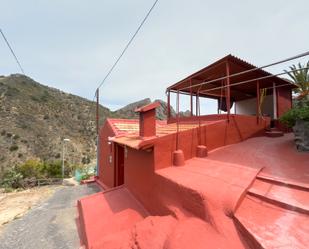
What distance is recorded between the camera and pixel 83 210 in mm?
6938

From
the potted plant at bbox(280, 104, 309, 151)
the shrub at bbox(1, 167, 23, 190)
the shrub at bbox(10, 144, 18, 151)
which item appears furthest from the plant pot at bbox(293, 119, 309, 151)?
the shrub at bbox(10, 144, 18, 151)

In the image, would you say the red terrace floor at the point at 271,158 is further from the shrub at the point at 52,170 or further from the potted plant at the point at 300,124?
the shrub at the point at 52,170

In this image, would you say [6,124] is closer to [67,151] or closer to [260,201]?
[67,151]

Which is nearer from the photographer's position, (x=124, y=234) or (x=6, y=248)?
(x=124, y=234)

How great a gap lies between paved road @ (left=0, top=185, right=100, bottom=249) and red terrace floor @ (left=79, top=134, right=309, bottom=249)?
1808mm

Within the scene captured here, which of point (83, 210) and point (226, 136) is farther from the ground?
point (226, 136)

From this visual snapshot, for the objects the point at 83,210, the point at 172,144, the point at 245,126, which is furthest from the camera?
the point at 245,126

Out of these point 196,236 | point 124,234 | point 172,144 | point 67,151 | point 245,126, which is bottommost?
point 67,151

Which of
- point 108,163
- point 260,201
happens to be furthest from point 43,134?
point 260,201

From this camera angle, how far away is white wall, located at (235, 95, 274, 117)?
43.4 ft

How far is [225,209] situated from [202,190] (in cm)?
53

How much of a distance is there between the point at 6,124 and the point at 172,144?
46.6 m

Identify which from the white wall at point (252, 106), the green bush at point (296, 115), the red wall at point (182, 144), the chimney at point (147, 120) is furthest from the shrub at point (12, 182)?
the green bush at point (296, 115)

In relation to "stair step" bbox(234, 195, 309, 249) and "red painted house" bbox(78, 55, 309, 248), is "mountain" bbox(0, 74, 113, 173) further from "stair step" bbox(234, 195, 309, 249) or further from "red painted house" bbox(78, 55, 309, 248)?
"stair step" bbox(234, 195, 309, 249)
